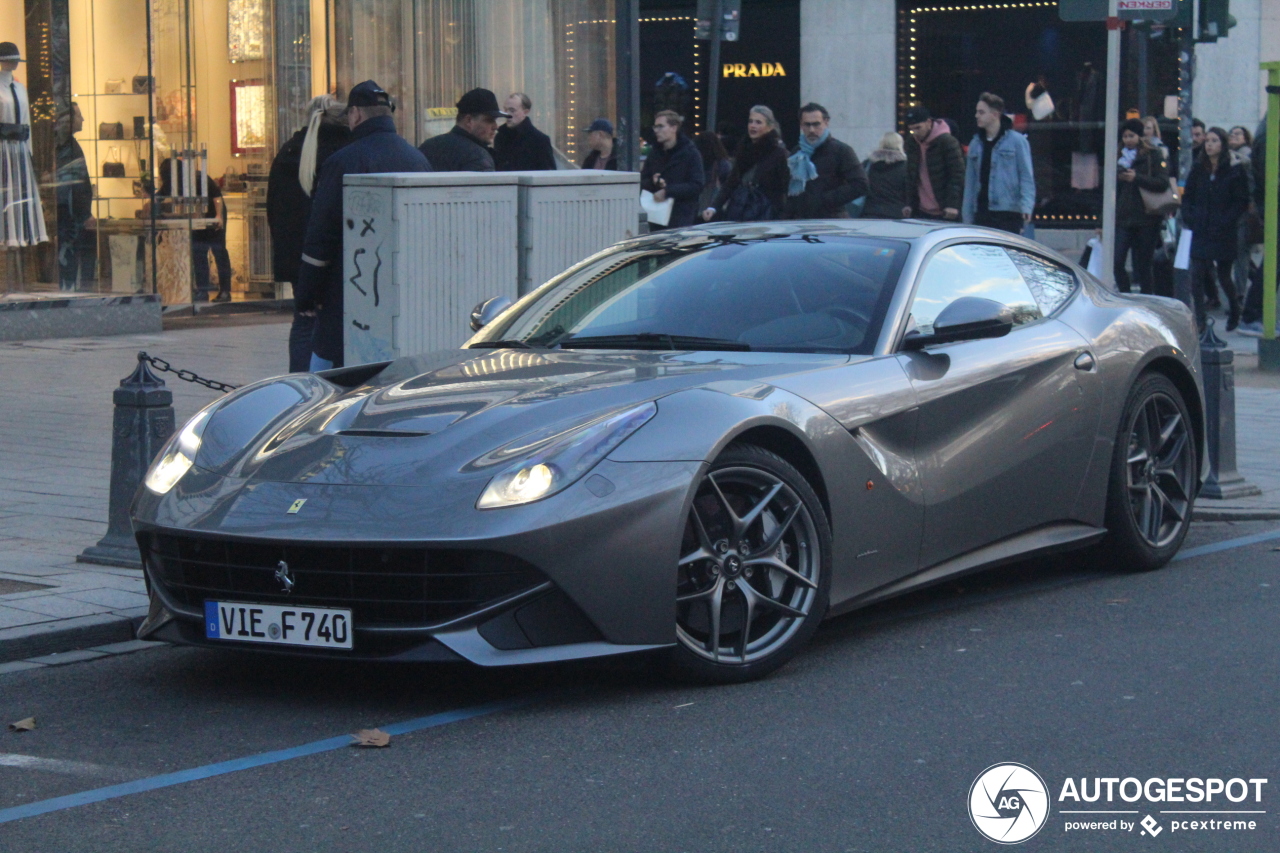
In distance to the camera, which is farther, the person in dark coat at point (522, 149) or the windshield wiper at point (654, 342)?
the person in dark coat at point (522, 149)

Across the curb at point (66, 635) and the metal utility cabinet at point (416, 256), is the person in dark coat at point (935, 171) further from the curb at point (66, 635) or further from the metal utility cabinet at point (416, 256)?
the curb at point (66, 635)

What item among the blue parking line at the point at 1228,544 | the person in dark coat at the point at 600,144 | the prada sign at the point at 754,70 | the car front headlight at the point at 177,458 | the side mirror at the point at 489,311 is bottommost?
the blue parking line at the point at 1228,544

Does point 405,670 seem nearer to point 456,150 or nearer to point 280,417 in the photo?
point 280,417

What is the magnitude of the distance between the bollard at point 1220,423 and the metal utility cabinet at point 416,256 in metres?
3.50

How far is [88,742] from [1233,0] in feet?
82.9

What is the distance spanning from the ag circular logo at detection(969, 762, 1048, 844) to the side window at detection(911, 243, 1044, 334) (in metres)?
2.14

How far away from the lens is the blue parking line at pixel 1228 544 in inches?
304

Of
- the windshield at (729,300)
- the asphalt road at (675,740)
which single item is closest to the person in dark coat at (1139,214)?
the windshield at (729,300)

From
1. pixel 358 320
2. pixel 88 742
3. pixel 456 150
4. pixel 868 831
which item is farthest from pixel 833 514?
pixel 456 150

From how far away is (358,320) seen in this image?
8.90m

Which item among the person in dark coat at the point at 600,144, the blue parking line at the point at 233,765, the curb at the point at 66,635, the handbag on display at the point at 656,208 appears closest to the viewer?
the blue parking line at the point at 233,765

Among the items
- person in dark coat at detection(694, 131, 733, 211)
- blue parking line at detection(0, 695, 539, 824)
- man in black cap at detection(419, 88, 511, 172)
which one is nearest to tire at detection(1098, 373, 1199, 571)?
blue parking line at detection(0, 695, 539, 824)

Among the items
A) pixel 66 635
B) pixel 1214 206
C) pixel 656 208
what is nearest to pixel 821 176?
pixel 656 208

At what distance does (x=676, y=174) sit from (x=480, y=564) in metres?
9.67
